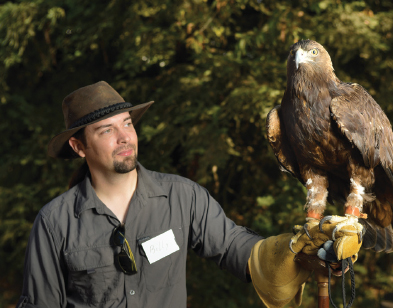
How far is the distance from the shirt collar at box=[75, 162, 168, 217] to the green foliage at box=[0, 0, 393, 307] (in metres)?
1.49

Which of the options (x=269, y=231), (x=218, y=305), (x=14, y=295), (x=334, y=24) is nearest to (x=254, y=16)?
(x=334, y=24)

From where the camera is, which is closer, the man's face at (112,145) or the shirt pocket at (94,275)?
the shirt pocket at (94,275)

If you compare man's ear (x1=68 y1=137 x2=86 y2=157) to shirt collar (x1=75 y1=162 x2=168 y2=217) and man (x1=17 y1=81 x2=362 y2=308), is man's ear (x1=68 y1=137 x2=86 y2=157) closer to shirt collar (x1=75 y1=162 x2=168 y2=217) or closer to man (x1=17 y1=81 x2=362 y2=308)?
man (x1=17 y1=81 x2=362 y2=308)

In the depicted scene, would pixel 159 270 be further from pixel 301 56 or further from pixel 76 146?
pixel 301 56

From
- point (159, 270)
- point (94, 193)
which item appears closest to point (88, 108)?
point (94, 193)

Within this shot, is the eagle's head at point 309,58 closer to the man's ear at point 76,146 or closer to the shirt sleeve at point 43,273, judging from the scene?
the man's ear at point 76,146

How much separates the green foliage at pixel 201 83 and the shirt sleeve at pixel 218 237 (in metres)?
1.44

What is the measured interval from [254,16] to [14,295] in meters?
4.96

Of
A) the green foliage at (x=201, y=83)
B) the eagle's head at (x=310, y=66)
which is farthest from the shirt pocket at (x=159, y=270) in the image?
the green foliage at (x=201, y=83)

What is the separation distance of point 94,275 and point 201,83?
7.93 ft

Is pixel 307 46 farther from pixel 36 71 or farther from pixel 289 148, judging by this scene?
pixel 36 71

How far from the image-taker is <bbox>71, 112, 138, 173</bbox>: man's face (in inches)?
85.7

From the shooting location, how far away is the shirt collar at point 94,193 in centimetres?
216

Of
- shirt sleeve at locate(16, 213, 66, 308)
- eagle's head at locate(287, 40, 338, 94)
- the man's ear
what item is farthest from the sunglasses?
eagle's head at locate(287, 40, 338, 94)
